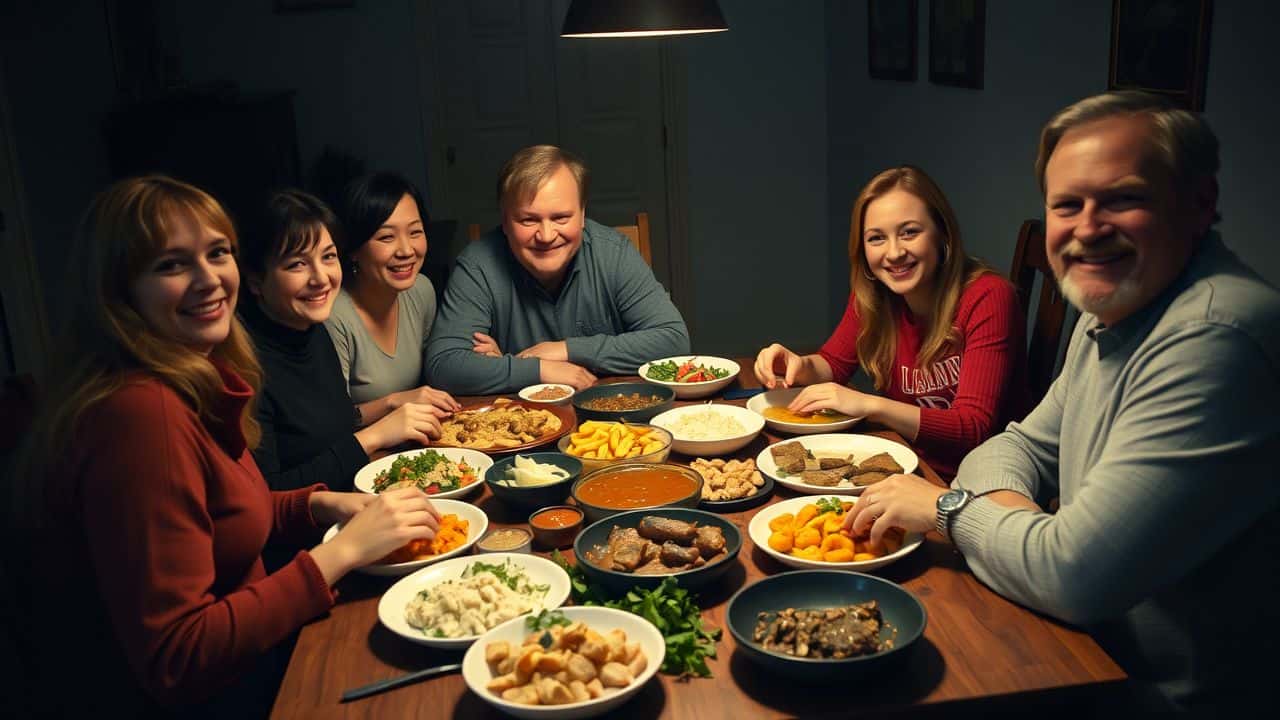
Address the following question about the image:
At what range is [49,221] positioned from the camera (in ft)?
14.5

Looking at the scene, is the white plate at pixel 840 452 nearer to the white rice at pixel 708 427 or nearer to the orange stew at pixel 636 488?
the white rice at pixel 708 427

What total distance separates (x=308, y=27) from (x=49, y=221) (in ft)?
6.03

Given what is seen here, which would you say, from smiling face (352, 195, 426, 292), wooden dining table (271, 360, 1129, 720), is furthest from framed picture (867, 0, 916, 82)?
wooden dining table (271, 360, 1129, 720)

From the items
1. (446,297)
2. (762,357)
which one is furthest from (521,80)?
(762,357)

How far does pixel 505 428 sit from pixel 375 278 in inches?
31.3

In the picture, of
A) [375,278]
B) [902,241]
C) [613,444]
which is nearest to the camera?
[613,444]

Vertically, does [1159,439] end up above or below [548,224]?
below

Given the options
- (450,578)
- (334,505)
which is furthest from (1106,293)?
(334,505)

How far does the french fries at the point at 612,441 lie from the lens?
2135mm

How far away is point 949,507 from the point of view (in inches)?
65.5

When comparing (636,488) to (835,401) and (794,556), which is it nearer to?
(794,556)

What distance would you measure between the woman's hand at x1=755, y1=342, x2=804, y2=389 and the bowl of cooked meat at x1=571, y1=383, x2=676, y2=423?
0.24 metres

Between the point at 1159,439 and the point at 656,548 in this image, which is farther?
the point at 656,548

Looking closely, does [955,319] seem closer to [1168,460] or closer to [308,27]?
[1168,460]
